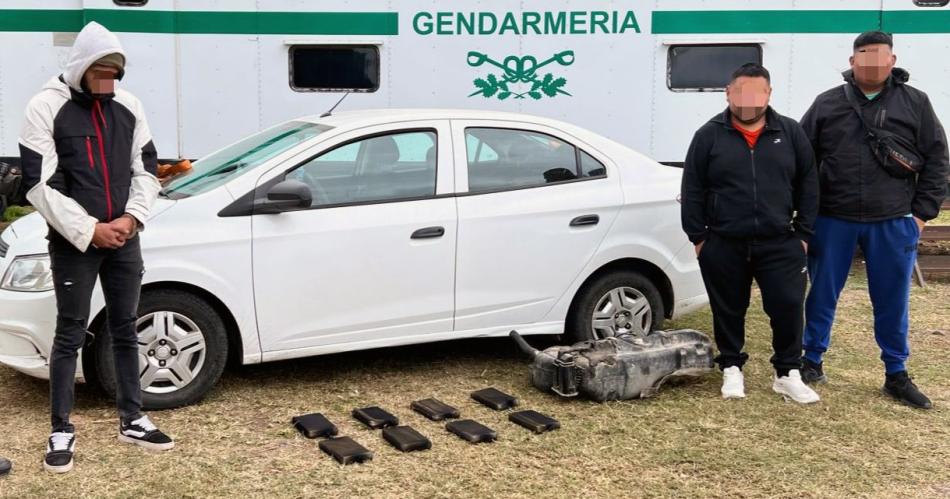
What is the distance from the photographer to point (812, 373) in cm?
542

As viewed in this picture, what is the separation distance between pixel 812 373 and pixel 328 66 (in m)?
4.66

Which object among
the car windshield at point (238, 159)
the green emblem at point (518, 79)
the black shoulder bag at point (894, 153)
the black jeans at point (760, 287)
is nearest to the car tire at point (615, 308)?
the black jeans at point (760, 287)

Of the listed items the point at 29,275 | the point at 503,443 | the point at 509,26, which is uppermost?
the point at 509,26

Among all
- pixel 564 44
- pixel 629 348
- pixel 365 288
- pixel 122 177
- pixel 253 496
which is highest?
pixel 564 44

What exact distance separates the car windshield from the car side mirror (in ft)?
0.90

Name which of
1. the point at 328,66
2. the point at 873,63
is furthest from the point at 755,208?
the point at 328,66

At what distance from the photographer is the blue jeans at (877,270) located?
16.5ft

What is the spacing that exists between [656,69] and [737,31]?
74 centimetres

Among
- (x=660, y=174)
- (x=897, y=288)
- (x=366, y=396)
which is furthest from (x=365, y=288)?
(x=897, y=288)

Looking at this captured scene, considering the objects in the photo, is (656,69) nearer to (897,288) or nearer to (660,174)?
(660,174)

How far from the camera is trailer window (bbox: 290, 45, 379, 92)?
8008 mm

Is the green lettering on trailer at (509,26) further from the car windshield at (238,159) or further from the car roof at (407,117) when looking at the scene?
the car windshield at (238,159)

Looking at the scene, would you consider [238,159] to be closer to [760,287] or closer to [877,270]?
[760,287]

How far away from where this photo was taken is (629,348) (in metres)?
5.21
